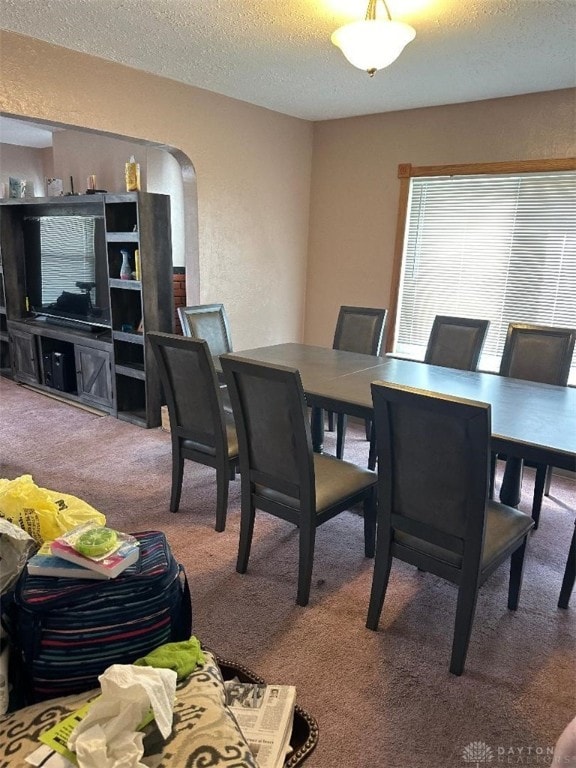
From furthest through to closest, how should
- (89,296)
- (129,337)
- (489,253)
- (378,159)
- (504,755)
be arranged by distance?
(89,296) → (378,159) → (129,337) → (489,253) → (504,755)

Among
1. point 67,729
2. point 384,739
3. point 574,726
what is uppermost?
point 574,726

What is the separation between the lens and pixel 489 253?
12.9 ft

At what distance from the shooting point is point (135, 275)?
4.04 meters

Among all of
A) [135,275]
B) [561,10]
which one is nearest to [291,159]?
[135,275]

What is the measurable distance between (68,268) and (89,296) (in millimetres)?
401

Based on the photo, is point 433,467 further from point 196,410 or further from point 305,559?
point 196,410

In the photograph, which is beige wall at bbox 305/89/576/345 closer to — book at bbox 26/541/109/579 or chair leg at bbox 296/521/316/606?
chair leg at bbox 296/521/316/606

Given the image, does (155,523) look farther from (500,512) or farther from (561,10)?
(561,10)

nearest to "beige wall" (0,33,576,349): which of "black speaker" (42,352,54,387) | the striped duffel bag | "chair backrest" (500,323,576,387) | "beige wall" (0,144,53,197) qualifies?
"chair backrest" (500,323,576,387)

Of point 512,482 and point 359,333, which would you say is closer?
point 512,482

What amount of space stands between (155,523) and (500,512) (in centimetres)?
168

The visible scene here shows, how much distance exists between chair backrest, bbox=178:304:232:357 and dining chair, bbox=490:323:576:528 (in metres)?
1.77

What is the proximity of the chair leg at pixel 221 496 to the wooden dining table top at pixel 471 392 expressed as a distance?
56 centimetres

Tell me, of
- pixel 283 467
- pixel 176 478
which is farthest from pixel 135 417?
pixel 283 467
